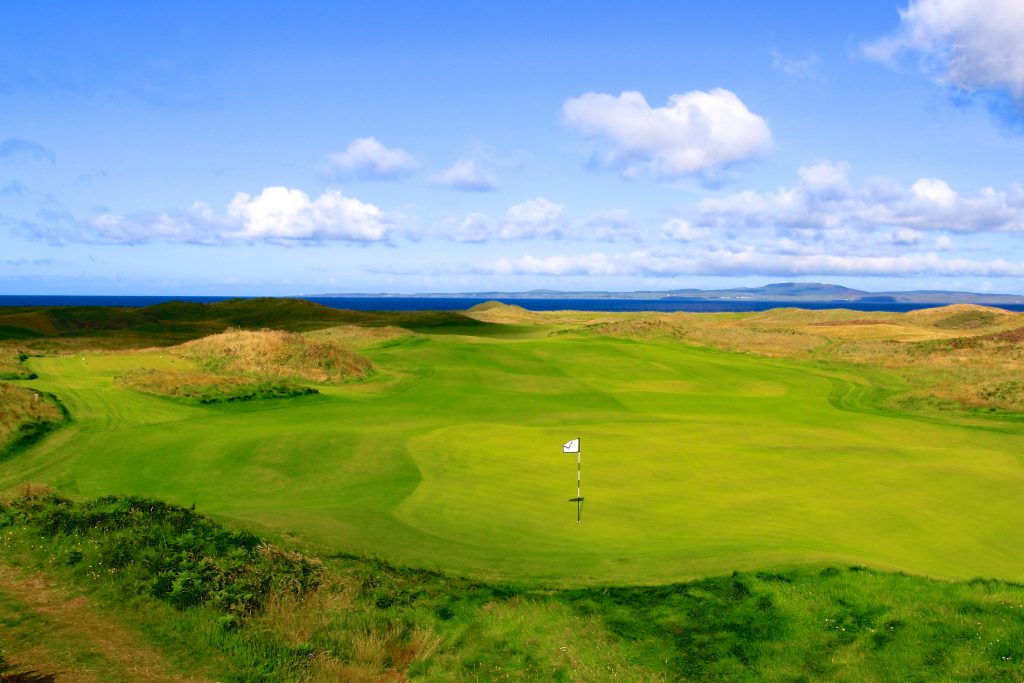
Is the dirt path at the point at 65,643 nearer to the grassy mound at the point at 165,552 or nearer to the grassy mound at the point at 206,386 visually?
the grassy mound at the point at 165,552

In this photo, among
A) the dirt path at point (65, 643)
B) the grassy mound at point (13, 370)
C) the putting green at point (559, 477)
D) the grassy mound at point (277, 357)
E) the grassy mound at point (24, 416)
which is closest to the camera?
the dirt path at point (65, 643)

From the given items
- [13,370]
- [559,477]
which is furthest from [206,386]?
[559,477]

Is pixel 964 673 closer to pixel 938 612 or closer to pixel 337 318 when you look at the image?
pixel 938 612

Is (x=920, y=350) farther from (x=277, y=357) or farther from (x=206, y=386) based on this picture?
(x=206, y=386)

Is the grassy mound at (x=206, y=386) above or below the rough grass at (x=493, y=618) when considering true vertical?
above

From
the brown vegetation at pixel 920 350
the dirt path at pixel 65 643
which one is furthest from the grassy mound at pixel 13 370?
the brown vegetation at pixel 920 350

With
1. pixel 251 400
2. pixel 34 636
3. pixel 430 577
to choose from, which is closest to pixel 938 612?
pixel 430 577
